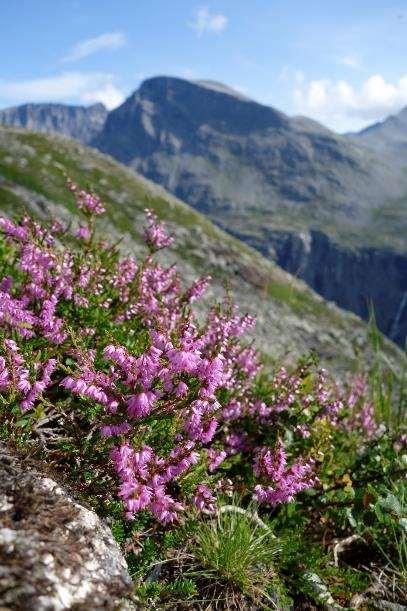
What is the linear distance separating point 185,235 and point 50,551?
84684 millimetres

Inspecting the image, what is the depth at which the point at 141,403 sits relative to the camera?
4387 mm

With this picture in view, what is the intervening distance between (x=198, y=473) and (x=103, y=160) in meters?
102

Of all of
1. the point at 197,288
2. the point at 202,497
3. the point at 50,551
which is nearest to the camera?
the point at 50,551

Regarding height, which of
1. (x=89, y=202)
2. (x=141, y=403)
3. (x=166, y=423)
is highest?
(x=89, y=202)

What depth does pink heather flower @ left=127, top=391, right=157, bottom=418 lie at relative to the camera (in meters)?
4.38

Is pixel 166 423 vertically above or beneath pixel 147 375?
beneath

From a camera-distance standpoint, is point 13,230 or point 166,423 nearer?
point 166,423

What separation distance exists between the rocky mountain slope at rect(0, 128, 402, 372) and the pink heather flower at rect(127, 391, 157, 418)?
57.0m

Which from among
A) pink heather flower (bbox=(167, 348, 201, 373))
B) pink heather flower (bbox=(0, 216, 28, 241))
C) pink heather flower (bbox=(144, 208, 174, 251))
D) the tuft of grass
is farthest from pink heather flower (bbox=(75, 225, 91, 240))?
the tuft of grass

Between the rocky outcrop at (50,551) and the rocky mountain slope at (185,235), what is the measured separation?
57.2 m

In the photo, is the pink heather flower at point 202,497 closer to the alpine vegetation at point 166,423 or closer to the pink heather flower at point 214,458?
the alpine vegetation at point 166,423

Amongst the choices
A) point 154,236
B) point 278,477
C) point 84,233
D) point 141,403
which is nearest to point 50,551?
point 141,403

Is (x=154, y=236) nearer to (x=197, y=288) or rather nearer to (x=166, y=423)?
(x=197, y=288)

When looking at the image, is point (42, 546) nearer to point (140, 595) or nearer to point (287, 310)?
point (140, 595)
